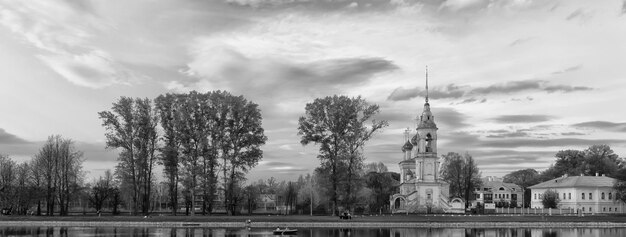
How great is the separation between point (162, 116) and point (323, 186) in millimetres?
20023

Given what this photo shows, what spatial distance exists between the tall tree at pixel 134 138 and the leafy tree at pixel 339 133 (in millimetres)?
17410

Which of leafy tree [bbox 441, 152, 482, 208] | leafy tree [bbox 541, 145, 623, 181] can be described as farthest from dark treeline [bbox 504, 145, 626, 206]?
leafy tree [bbox 441, 152, 482, 208]

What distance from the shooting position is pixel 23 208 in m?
85.4

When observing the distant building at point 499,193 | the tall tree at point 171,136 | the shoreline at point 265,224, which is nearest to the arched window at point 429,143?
the shoreline at point 265,224

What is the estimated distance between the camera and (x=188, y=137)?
70.7 m

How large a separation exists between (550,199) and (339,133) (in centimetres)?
5672

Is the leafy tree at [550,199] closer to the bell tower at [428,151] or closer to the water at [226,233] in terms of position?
the bell tower at [428,151]

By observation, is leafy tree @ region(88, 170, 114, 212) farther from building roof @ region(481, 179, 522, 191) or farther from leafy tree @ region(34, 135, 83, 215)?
building roof @ region(481, 179, 522, 191)

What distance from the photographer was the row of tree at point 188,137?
2766 inches

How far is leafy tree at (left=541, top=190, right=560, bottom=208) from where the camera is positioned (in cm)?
11294

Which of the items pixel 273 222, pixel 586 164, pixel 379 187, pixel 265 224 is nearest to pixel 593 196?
pixel 586 164

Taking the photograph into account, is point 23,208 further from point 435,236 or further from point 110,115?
point 435,236

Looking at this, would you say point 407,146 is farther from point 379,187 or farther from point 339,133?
point 339,133

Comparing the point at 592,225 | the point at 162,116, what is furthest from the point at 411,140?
the point at 162,116
